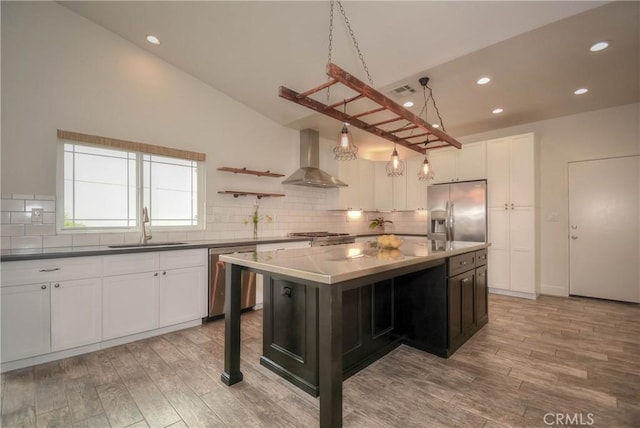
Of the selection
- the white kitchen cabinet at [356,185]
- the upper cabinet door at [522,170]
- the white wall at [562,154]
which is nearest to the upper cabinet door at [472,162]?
the upper cabinet door at [522,170]

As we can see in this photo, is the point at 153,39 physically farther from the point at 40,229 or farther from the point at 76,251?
the point at 76,251

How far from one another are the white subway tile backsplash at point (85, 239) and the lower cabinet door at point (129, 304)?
26.7 inches

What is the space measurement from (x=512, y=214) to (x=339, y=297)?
4268mm

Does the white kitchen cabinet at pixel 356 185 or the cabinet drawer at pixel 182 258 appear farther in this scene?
the white kitchen cabinet at pixel 356 185

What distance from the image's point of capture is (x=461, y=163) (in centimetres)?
508

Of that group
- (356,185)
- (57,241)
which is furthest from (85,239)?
(356,185)

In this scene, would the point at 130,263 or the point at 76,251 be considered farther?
the point at 130,263

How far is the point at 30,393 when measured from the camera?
79.7 inches

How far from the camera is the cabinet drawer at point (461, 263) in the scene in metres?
2.57

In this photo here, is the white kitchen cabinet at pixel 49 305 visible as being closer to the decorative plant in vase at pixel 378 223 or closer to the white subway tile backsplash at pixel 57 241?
the white subway tile backsplash at pixel 57 241

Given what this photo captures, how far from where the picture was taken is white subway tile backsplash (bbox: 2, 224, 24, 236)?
2.68 metres

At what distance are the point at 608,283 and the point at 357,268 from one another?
16.0ft

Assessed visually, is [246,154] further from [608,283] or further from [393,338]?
[608,283]

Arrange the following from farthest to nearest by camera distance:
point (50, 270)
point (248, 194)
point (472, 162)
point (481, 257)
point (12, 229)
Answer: point (472, 162), point (248, 194), point (481, 257), point (12, 229), point (50, 270)
